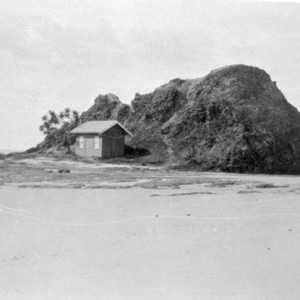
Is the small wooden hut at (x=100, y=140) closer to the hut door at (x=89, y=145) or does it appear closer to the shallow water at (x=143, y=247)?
the hut door at (x=89, y=145)

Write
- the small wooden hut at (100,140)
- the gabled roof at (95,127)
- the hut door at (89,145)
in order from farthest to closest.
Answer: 1. the gabled roof at (95,127)
2. the hut door at (89,145)
3. the small wooden hut at (100,140)

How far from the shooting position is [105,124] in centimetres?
2447

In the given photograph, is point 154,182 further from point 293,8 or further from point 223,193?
point 293,8

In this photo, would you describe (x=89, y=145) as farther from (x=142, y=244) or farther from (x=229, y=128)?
(x=142, y=244)

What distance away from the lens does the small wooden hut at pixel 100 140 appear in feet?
76.4

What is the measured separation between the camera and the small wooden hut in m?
23.3

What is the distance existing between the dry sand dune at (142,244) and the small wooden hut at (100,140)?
48.8 ft

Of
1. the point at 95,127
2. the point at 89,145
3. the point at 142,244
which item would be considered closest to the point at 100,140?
the point at 89,145

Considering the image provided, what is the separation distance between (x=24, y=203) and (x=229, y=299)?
3632mm

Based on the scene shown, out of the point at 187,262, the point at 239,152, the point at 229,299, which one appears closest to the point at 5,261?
the point at 187,262

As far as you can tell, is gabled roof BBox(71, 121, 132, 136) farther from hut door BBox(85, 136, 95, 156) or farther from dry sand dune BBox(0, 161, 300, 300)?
dry sand dune BBox(0, 161, 300, 300)

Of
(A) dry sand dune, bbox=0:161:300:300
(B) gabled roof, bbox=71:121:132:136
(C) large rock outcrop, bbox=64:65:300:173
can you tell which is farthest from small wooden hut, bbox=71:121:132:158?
(A) dry sand dune, bbox=0:161:300:300

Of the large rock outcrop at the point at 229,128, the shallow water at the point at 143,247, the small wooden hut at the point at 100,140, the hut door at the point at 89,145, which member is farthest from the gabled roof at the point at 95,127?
the shallow water at the point at 143,247

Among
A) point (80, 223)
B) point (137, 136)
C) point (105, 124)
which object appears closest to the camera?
point (80, 223)
